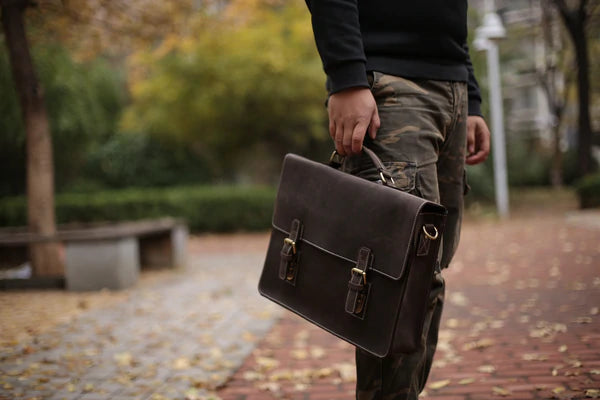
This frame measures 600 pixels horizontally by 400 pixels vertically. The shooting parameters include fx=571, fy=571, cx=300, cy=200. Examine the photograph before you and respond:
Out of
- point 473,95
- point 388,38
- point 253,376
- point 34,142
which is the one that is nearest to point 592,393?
point 473,95

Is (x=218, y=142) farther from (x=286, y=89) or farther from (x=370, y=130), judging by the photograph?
(x=370, y=130)

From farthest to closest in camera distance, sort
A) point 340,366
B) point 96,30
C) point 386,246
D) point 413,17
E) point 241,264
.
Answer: point 241,264 → point 96,30 → point 340,366 → point 413,17 → point 386,246

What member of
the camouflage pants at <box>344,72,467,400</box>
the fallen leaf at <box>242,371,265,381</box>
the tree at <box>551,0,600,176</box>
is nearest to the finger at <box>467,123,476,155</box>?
the camouflage pants at <box>344,72,467,400</box>

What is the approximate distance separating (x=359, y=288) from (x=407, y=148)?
47 cm

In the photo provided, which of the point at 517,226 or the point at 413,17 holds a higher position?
the point at 413,17

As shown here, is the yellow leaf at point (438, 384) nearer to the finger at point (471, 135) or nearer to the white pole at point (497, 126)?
the finger at point (471, 135)

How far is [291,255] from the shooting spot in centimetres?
199

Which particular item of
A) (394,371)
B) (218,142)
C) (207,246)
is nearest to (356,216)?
(394,371)

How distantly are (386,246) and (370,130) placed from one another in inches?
14.8

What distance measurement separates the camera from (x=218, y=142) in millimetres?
17078

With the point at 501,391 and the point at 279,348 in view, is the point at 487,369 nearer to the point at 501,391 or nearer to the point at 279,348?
the point at 501,391

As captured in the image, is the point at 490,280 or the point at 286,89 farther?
the point at 286,89

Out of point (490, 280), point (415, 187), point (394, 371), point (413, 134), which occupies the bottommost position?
point (490, 280)

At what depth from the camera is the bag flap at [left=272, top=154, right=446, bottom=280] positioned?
173 cm
